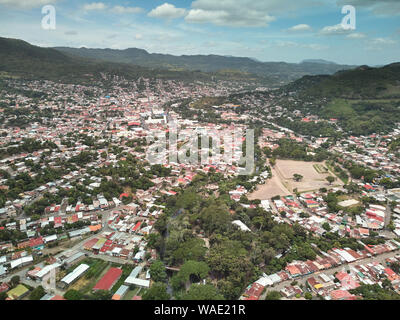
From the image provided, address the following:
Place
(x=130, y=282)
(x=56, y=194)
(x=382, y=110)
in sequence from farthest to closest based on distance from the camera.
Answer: (x=382, y=110)
(x=56, y=194)
(x=130, y=282)

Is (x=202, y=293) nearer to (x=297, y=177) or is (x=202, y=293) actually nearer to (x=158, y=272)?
(x=158, y=272)

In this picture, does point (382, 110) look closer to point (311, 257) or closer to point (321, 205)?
point (321, 205)

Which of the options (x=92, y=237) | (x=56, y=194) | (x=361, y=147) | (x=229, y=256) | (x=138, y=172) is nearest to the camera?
(x=229, y=256)

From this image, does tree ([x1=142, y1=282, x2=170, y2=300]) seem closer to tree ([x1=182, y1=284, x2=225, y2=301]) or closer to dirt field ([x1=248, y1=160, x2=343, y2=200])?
tree ([x1=182, y1=284, x2=225, y2=301])

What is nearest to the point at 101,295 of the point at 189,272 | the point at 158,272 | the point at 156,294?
the point at 156,294

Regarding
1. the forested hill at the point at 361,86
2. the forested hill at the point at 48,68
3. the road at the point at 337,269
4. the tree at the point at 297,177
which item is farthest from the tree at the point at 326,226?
the forested hill at the point at 48,68

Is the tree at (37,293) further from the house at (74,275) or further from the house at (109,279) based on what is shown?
the house at (109,279)

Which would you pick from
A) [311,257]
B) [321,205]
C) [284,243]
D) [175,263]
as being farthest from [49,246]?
[321,205]
